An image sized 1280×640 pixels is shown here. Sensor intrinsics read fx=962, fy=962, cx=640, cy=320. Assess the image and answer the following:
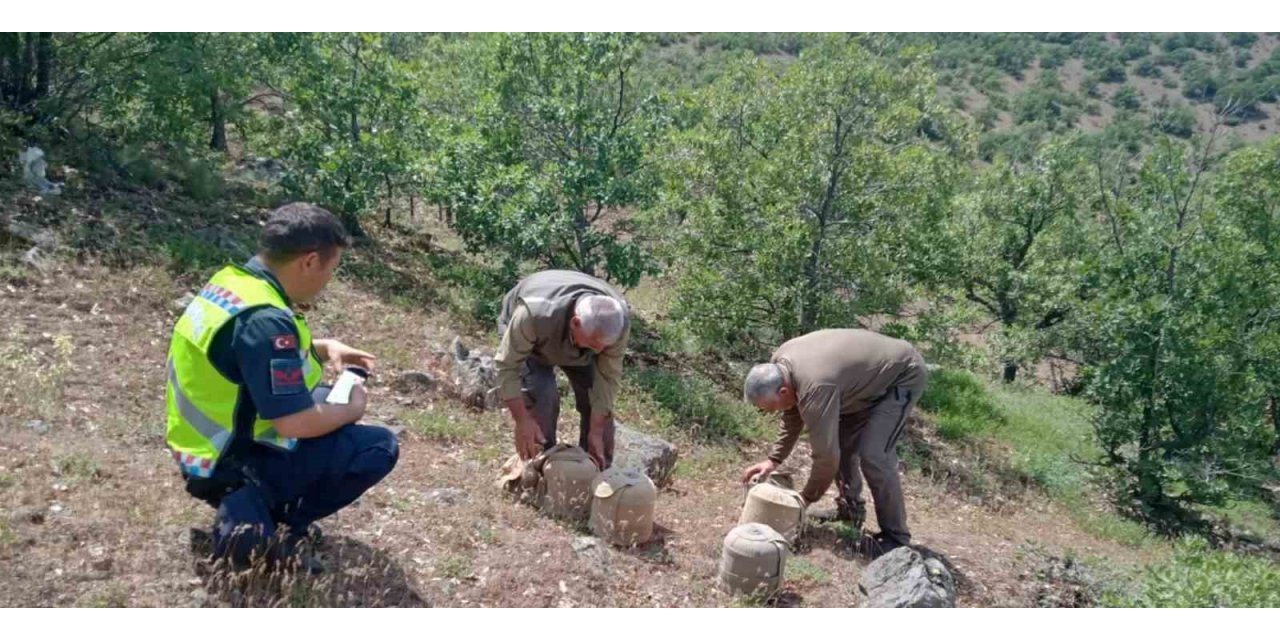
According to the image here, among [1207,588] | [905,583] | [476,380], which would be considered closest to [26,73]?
[476,380]

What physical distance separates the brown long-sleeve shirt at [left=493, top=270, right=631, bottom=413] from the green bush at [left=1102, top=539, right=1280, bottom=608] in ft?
10.3

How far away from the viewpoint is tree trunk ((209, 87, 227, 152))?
39.4ft

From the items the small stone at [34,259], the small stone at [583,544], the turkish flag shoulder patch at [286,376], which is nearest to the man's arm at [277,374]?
the turkish flag shoulder patch at [286,376]

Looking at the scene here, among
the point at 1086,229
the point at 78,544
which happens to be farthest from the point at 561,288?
the point at 1086,229

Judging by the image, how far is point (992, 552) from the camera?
6.80m

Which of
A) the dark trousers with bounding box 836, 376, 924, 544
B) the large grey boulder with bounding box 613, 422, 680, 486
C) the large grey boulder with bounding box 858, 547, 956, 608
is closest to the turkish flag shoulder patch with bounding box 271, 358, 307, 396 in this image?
the large grey boulder with bounding box 858, 547, 956, 608

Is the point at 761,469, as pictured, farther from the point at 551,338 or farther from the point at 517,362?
the point at 517,362

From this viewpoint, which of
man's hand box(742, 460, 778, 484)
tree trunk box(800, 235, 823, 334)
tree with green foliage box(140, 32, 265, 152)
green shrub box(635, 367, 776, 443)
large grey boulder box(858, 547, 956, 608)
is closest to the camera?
large grey boulder box(858, 547, 956, 608)

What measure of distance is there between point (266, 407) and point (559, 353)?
2296 millimetres

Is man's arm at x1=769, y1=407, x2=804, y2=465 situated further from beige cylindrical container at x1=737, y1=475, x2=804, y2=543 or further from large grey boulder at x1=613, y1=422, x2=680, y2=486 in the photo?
large grey boulder at x1=613, y1=422, x2=680, y2=486

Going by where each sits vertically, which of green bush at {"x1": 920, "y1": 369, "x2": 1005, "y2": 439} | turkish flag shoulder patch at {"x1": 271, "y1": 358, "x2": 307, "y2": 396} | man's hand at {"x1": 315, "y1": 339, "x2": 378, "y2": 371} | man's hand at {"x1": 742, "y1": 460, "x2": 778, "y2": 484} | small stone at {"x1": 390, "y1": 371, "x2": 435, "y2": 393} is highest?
turkish flag shoulder patch at {"x1": 271, "y1": 358, "x2": 307, "y2": 396}

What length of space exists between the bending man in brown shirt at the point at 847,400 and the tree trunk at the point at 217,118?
8.31 meters

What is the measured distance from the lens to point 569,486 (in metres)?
5.64

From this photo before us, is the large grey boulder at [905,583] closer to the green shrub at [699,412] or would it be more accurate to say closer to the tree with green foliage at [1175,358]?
the green shrub at [699,412]
